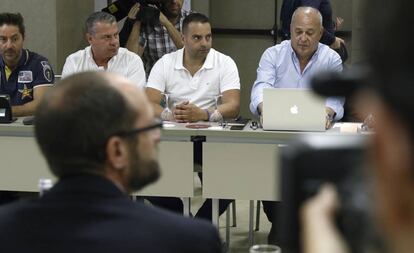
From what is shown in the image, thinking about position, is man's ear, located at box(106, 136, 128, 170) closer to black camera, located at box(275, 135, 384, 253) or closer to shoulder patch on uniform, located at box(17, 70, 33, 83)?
black camera, located at box(275, 135, 384, 253)

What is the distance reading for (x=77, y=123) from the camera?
61.7 inches

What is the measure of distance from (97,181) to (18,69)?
3583 mm

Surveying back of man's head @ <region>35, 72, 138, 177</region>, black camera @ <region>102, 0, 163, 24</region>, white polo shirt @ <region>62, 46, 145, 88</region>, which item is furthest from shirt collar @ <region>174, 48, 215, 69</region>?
back of man's head @ <region>35, 72, 138, 177</region>

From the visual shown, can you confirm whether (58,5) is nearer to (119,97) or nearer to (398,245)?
(119,97)

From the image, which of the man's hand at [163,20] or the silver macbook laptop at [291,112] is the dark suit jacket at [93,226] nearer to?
the silver macbook laptop at [291,112]

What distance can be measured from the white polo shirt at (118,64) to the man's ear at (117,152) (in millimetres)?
3400

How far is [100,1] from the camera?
734 centimetres

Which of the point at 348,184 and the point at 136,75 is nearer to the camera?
the point at 348,184

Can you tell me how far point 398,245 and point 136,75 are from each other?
15.7 feet

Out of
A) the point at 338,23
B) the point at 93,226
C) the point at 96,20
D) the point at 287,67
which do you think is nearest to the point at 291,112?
the point at 287,67

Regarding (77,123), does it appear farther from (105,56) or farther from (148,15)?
(148,15)

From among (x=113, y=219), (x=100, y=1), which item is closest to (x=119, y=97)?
(x=113, y=219)

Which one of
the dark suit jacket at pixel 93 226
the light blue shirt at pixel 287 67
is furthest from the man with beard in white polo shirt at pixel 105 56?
the dark suit jacket at pixel 93 226

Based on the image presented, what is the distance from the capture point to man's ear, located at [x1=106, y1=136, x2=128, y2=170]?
161cm
